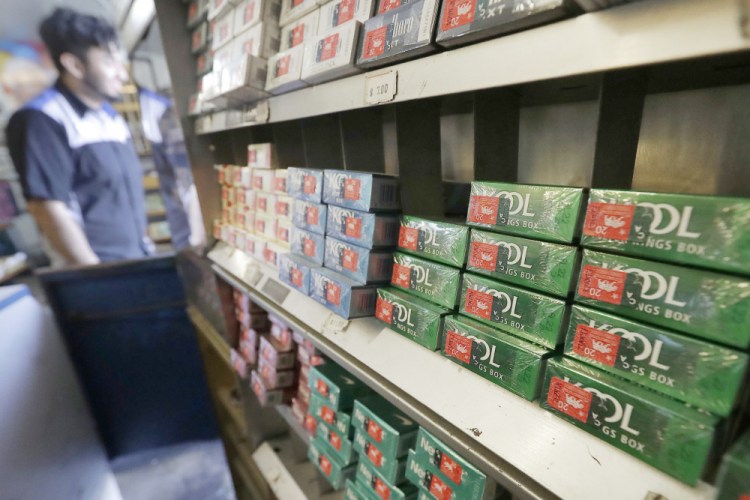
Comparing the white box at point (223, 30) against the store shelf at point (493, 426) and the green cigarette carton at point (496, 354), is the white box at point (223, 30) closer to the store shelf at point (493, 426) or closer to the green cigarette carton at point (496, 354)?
the store shelf at point (493, 426)

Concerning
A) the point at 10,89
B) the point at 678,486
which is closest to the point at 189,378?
the point at 10,89

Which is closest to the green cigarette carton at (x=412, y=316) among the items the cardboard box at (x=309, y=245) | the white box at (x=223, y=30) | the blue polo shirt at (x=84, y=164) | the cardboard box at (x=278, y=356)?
the cardboard box at (x=309, y=245)

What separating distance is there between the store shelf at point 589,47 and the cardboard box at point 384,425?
72cm

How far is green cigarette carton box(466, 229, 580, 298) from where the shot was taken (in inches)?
20.0

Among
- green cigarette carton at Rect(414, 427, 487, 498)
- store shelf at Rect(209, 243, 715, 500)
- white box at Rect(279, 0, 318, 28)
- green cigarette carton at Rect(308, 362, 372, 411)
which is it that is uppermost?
white box at Rect(279, 0, 318, 28)

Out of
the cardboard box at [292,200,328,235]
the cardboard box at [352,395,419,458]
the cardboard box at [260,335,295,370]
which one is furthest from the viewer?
the cardboard box at [260,335,295,370]

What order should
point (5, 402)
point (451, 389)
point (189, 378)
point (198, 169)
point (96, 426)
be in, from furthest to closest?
point (189, 378) < point (96, 426) < point (198, 169) < point (5, 402) < point (451, 389)

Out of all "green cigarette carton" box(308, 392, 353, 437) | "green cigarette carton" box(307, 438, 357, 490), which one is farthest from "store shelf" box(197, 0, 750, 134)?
"green cigarette carton" box(307, 438, 357, 490)

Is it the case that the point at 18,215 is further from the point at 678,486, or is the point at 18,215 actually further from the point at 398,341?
the point at 678,486

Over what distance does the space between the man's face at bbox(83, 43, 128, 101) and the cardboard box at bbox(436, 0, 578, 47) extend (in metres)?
3.28

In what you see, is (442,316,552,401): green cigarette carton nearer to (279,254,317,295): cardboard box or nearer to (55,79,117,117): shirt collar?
(279,254,317,295): cardboard box

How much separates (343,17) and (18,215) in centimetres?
375

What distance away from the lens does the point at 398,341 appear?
30.4 inches

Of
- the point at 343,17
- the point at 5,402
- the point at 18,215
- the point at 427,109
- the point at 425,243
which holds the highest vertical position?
the point at 343,17
